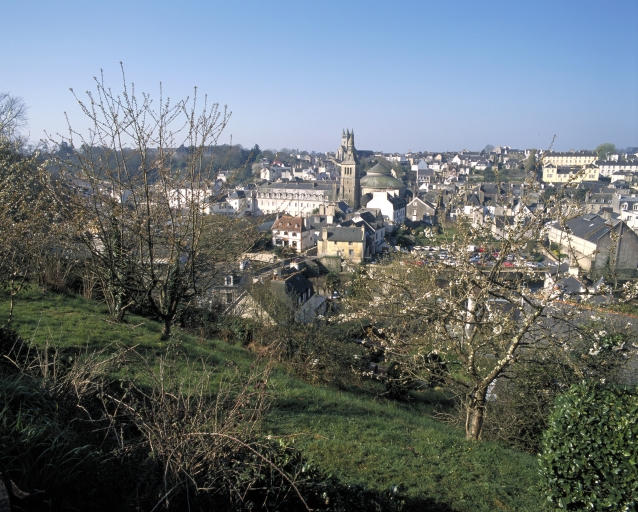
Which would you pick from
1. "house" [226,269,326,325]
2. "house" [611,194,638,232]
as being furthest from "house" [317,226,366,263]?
"house" [611,194,638,232]

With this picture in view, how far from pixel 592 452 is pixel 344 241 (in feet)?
115

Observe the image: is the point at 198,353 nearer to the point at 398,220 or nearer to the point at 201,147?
the point at 201,147

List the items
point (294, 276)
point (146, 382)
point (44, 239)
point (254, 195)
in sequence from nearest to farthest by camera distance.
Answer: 1. point (146, 382)
2. point (44, 239)
3. point (294, 276)
4. point (254, 195)

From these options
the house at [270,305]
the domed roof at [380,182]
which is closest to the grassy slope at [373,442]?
the house at [270,305]

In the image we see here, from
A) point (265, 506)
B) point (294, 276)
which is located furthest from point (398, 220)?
point (265, 506)

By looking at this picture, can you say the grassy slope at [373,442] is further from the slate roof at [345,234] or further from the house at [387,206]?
the house at [387,206]

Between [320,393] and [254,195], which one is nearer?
[320,393]

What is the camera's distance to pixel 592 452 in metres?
3.84

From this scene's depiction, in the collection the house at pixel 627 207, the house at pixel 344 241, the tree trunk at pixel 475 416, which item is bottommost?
the house at pixel 344 241

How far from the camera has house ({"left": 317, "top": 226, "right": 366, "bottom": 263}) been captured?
1522 inches

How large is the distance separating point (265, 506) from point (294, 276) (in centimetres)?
1886

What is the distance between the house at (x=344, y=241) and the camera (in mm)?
38656

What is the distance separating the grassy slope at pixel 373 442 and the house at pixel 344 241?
30049mm

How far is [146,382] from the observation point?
583cm
